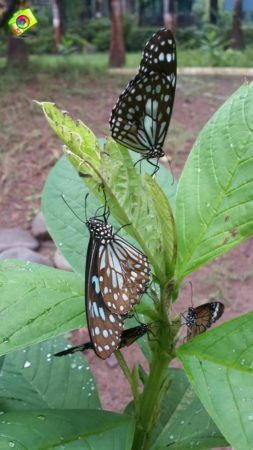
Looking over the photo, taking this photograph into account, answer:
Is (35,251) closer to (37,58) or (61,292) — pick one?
(61,292)

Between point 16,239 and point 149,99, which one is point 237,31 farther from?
point 149,99

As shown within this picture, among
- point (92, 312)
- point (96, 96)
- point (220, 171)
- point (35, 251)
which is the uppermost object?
point (220, 171)

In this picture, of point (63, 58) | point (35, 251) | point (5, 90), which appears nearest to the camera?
point (35, 251)

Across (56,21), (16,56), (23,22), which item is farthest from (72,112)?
(23,22)

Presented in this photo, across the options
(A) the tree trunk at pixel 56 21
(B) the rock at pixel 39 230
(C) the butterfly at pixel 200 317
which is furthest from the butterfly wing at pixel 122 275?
(A) the tree trunk at pixel 56 21

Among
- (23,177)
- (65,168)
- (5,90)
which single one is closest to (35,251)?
(23,177)

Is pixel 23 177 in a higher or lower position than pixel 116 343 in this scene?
lower

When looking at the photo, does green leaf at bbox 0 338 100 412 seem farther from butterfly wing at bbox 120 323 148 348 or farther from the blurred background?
the blurred background
